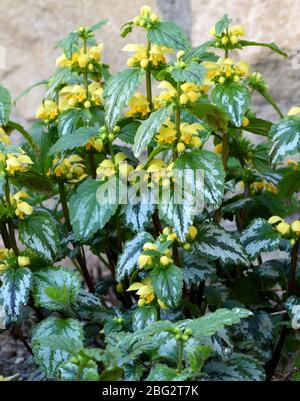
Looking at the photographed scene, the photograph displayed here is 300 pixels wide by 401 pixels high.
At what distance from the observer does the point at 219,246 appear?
1.51m

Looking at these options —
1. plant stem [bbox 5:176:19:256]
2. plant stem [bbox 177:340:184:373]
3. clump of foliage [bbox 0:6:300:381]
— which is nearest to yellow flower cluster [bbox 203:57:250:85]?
clump of foliage [bbox 0:6:300:381]

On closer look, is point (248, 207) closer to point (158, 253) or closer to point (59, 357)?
point (158, 253)

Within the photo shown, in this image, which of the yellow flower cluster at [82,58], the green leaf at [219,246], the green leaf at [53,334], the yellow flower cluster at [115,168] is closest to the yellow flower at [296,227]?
the green leaf at [219,246]

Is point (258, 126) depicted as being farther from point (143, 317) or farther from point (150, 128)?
point (143, 317)

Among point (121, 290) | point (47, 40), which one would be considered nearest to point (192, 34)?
point (47, 40)

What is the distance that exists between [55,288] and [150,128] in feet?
1.10

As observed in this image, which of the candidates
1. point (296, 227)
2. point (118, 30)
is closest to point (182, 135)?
point (296, 227)

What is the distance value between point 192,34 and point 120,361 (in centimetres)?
132

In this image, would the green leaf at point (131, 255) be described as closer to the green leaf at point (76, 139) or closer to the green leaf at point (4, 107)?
the green leaf at point (76, 139)

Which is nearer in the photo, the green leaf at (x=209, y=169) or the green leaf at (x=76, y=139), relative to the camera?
the green leaf at (x=209, y=169)

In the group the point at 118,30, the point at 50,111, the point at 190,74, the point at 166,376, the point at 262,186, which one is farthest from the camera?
the point at 118,30

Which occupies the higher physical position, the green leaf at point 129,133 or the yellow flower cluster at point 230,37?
the yellow flower cluster at point 230,37

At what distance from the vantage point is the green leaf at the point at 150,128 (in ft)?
4.47

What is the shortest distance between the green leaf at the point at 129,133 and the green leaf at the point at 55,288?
28 centimetres
